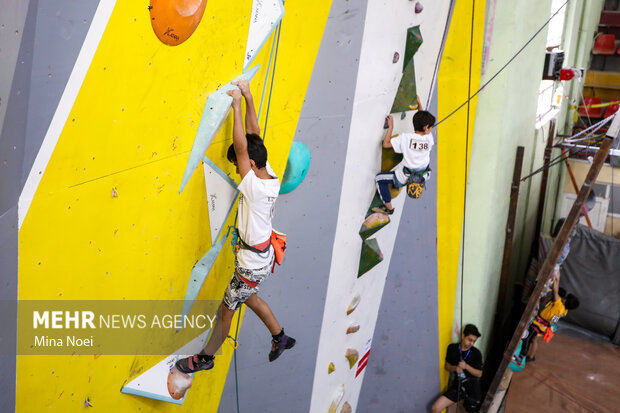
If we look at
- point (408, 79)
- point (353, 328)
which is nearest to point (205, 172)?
point (408, 79)

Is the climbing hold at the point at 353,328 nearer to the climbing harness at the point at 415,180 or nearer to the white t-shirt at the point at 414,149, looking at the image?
the climbing harness at the point at 415,180

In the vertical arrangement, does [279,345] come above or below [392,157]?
below

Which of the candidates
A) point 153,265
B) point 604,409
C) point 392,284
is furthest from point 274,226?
point 604,409

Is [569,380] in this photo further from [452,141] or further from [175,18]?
[175,18]

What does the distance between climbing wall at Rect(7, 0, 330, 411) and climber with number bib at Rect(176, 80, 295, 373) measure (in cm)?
12

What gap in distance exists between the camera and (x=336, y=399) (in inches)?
142

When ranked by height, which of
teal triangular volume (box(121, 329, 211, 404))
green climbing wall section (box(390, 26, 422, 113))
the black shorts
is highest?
green climbing wall section (box(390, 26, 422, 113))

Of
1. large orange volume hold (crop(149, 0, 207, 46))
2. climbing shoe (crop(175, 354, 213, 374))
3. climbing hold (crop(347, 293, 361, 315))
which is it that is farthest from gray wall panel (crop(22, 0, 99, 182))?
climbing hold (crop(347, 293, 361, 315))

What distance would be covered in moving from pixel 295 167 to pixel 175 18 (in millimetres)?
1009

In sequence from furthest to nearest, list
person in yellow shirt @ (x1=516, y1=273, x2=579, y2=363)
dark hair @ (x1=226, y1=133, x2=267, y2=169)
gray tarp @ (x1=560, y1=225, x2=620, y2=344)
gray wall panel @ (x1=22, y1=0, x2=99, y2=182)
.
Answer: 1. gray tarp @ (x1=560, y1=225, x2=620, y2=344)
2. person in yellow shirt @ (x1=516, y1=273, x2=579, y2=363)
3. dark hair @ (x1=226, y1=133, x2=267, y2=169)
4. gray wall panel @ (x1=22, y1=0, x2=99, y2=182)

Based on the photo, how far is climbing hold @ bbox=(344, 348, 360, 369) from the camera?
3622mm

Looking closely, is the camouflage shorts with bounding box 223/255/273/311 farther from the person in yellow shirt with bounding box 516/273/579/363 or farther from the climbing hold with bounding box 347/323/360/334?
the person in yellow shirt with bounding box 516/273/579/363

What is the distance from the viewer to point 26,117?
1357 mm

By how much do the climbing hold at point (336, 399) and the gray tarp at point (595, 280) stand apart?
3964 mm
